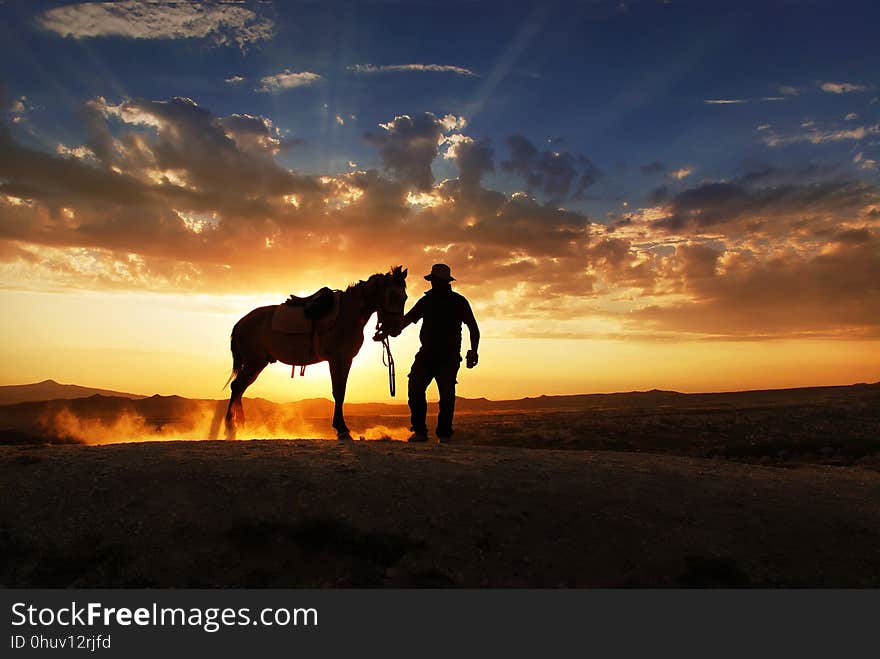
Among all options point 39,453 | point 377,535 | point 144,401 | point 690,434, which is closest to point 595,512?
point 377,535

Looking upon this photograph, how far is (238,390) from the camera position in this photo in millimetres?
14102

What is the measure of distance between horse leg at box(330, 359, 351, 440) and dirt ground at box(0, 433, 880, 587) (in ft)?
11.3

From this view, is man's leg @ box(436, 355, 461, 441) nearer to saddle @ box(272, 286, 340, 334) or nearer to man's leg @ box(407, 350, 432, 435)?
man's leg @ box(407, 350, 432, 435)

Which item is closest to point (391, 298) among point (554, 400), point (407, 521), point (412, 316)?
Result: point (412, 316)

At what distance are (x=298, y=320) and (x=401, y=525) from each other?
7493mm

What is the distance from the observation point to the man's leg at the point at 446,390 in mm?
12555

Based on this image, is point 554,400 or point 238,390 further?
point 554,400

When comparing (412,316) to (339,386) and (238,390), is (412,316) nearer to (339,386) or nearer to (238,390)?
(339,386)

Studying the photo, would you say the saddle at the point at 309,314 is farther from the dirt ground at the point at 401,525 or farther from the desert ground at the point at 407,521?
the dirt ground at the point at 401,525

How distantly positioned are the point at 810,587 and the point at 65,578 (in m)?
7.31

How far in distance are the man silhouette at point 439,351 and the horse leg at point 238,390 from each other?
418cm

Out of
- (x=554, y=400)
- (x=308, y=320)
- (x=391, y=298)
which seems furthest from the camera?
(x=554, y=400)

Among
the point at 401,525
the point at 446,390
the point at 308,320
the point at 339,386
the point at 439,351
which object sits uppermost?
the point at 308,320
